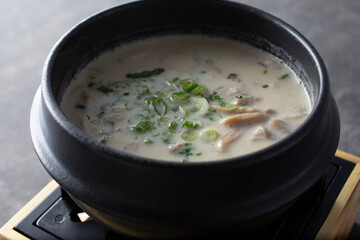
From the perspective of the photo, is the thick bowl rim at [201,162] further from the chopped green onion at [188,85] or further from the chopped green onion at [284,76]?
the chopped green onion at [188,85]

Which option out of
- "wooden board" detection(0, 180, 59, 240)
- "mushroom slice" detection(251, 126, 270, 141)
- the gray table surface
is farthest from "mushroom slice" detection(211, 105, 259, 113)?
the gray table surface

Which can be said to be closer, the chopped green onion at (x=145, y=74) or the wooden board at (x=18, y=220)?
the wooden board at (x=18, y=220)

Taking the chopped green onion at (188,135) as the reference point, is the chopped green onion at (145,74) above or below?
above

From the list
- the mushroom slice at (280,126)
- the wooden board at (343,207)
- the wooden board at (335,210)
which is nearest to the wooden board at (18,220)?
the wooden board at (335,210)

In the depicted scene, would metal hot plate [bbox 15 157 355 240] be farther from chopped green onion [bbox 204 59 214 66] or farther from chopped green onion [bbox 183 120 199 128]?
chopped green onion [bbox 204 59 214 66]

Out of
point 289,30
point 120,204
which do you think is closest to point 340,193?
point 289,30

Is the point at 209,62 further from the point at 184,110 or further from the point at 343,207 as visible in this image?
the point at 343,207
